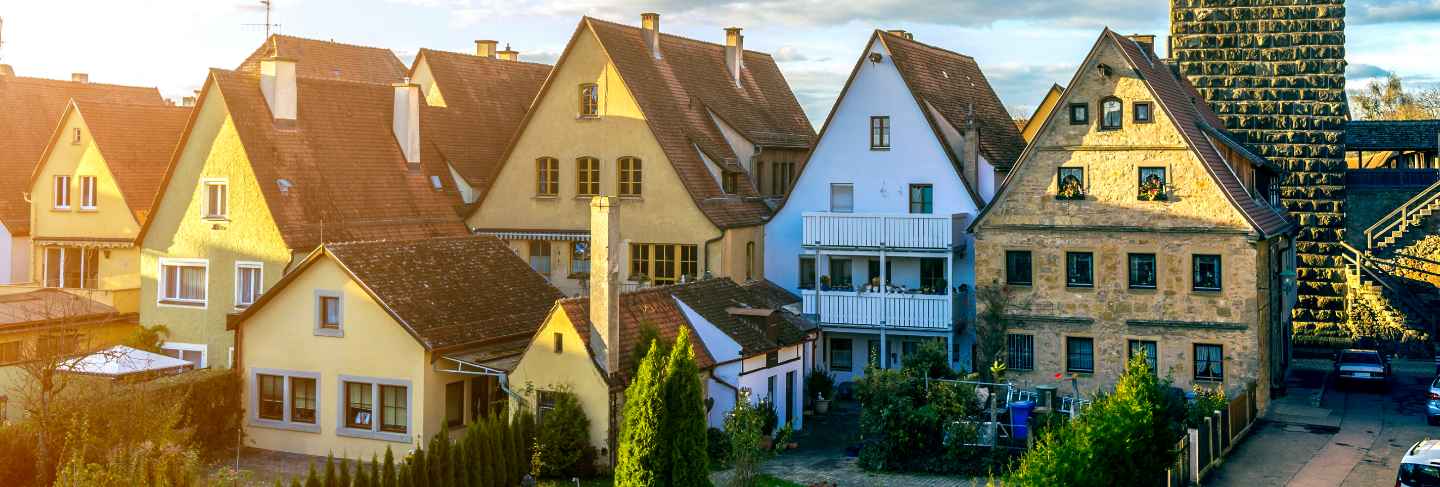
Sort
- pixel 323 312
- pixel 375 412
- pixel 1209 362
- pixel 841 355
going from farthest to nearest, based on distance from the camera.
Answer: pixel 841 355
pixel 1209 362
pixel 323 312
pixel 375 412

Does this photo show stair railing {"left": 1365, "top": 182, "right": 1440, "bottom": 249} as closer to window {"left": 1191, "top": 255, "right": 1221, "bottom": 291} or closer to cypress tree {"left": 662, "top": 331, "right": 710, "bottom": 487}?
window {"left": 1191, "top": 255, "right": 1221, "bottom": 291}

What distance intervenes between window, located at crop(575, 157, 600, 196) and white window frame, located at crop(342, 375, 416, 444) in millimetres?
11447

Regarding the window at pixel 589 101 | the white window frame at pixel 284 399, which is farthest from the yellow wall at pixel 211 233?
the window at pixel 589 101

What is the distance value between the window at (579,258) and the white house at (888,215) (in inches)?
222

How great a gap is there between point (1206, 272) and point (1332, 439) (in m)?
4.94

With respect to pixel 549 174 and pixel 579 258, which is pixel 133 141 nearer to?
pixel 549 174

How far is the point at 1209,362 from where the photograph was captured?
114 feet

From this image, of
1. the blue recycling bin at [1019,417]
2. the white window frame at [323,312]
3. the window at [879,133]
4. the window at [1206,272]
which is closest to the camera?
the blue recycling bin at [1019,417]

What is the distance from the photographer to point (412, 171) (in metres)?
41.8

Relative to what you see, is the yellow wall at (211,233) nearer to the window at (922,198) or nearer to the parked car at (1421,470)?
the window at (922,198)

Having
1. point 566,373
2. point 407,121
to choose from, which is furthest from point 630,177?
point 566,373

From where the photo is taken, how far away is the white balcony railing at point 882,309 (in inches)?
1464

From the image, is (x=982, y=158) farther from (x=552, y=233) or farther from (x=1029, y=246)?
(x=552, y=233)

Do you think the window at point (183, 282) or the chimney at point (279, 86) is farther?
the chimney at point (279, 86)
